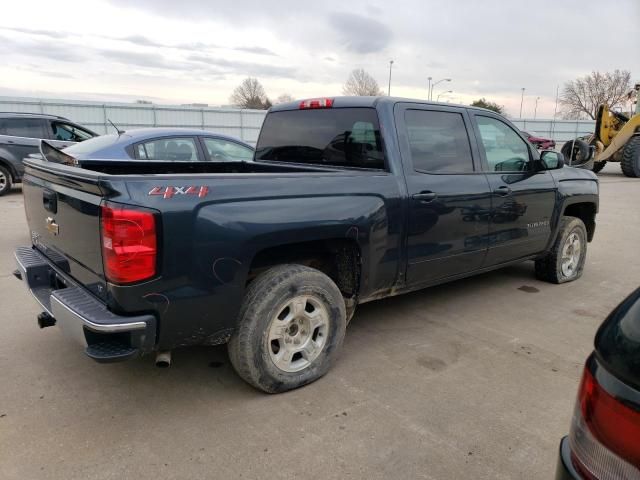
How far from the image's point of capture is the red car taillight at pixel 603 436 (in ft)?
4.14

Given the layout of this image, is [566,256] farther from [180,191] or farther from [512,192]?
[180,191]

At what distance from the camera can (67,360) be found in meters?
3.55

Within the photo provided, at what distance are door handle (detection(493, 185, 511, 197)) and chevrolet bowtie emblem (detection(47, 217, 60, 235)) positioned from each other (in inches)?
135

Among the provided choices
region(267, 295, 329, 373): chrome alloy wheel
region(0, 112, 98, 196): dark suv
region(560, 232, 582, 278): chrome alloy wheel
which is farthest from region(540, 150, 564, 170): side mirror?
region(0, 112, 98, 196): dark suv

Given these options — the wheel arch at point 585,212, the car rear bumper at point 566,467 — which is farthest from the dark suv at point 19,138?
the car rear bumper at point 566,467

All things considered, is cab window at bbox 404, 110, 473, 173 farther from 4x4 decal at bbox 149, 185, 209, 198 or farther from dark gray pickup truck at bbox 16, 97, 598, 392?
4x4 decal at bbox 149, 185, 209, 198

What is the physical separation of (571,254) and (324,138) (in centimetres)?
341

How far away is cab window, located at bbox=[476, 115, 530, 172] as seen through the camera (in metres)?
4.48

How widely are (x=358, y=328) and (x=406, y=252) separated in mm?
915

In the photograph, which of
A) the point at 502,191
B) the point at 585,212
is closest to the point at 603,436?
the point at 502,191

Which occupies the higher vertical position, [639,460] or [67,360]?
[639,460]

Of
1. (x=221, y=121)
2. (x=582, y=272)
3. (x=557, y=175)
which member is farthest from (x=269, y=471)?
(x=221, y=121)

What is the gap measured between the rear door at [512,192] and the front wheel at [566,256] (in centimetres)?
47

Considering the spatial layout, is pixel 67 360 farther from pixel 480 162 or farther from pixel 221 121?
pixel 221 121
